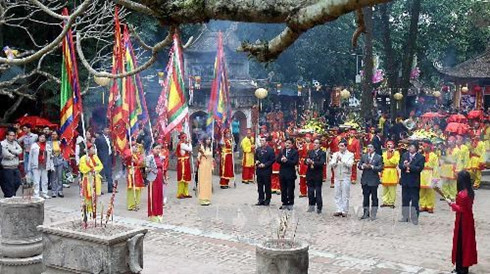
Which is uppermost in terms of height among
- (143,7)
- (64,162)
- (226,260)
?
(143,7)

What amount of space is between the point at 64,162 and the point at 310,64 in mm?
20502

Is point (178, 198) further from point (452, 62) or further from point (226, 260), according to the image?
point (452, 62)

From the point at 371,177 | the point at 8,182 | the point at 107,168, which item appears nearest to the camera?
the point at 371,177

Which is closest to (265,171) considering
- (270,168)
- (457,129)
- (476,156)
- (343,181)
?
(270,168)

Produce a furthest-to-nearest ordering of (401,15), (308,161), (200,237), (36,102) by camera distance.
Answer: (401,15) < (36,102) < (308,161) < (200,237)

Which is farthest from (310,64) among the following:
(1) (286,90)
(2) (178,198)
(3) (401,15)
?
(2) (178,198)

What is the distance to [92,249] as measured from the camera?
692 centimetres

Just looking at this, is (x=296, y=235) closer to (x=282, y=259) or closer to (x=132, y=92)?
(x=282, y=259)

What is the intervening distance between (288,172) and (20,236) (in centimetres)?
730

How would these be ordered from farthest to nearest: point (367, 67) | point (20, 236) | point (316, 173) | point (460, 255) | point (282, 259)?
1. point (367, 67)
2. point (316, 173)
3. point (460, 255)
4. point (20, 236)
5. point (282, 259)

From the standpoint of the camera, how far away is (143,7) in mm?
4258

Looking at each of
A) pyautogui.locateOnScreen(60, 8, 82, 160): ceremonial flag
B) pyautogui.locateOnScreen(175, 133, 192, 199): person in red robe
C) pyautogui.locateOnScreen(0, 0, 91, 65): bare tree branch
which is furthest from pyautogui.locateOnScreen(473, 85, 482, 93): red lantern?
pyautogui.locateOnScreen(0, 0, 91, 65): bare tree branch

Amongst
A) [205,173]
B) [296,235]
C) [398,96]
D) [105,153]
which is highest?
[398,96]

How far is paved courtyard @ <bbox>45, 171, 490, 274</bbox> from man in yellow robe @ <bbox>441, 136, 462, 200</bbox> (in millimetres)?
439
